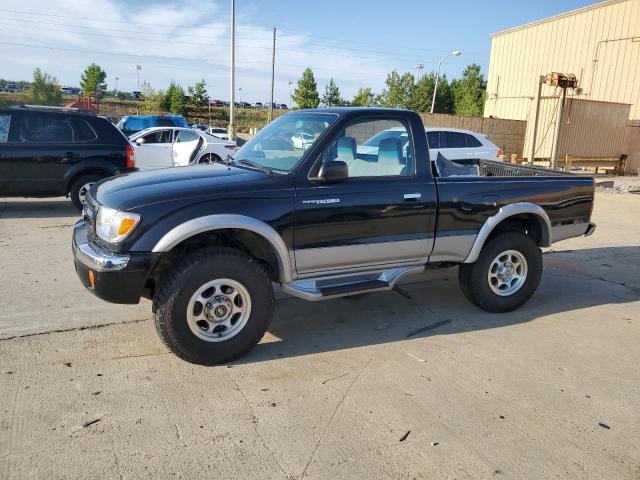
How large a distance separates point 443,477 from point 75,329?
3206 millimetres

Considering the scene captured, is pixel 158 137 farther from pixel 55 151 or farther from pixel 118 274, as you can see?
pixel 118 274

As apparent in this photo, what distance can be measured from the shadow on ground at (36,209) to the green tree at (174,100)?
4316 centimetres

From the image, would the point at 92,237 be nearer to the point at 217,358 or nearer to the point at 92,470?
the point at 217,358

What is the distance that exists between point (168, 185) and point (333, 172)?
124cm

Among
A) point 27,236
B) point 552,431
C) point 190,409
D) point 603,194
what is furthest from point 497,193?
point 603,194

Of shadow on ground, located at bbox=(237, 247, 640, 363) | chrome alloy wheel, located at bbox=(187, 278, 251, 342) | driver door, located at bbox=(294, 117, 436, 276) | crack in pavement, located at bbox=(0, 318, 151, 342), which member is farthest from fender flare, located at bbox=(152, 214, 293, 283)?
crack in pavement, located at bbox=(0, 318, 151, 342)

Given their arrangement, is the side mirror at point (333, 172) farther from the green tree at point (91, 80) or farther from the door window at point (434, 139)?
the green tree at point (91, 80)

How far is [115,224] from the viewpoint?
11.5 ft

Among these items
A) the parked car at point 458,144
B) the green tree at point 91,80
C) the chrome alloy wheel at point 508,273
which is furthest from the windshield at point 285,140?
the green tree at point 91,80

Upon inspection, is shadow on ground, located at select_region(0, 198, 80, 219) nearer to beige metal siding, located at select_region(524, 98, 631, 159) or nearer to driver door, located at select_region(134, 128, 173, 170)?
driver door, located at select_region(134, 128, 173, 170)

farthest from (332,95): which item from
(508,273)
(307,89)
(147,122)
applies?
(508,273)

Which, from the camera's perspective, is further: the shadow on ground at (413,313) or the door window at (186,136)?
the door window at (186,136)

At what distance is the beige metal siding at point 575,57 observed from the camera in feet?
74.8

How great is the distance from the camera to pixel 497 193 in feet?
15.9
